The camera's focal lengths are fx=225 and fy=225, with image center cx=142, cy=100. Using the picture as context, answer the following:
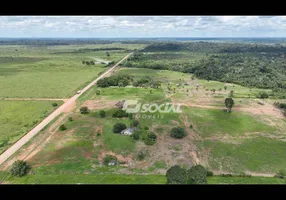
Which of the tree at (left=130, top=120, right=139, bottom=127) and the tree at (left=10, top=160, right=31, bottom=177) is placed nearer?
the tree at (left=10, top=160, right=31, bottom=177)

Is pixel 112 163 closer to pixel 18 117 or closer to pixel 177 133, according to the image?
pixel 177 133

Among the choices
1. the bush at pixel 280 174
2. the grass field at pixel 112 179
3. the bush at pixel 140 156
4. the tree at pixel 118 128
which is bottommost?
the bush at pixel 280 174

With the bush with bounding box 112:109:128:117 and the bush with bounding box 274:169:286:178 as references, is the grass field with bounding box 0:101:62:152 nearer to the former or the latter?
the bush with bounding box 112:109:128:117

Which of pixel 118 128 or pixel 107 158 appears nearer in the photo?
pixel 107 158

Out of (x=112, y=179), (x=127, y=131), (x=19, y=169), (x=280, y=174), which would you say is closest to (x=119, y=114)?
(x=127, y=131)

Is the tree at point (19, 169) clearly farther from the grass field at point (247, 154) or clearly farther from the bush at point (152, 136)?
the grass field at point (247, 154)

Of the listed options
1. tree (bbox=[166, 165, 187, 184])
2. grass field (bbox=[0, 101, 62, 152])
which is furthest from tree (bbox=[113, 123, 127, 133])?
grass field (bbox=[0, 101, 62, 152])

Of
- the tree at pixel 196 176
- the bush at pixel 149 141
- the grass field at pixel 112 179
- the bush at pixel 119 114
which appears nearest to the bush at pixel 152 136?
the bush at pixel 149 141

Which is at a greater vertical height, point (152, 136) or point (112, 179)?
point (152, 136)

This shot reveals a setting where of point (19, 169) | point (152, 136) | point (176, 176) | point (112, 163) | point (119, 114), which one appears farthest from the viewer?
point (119, 114)
